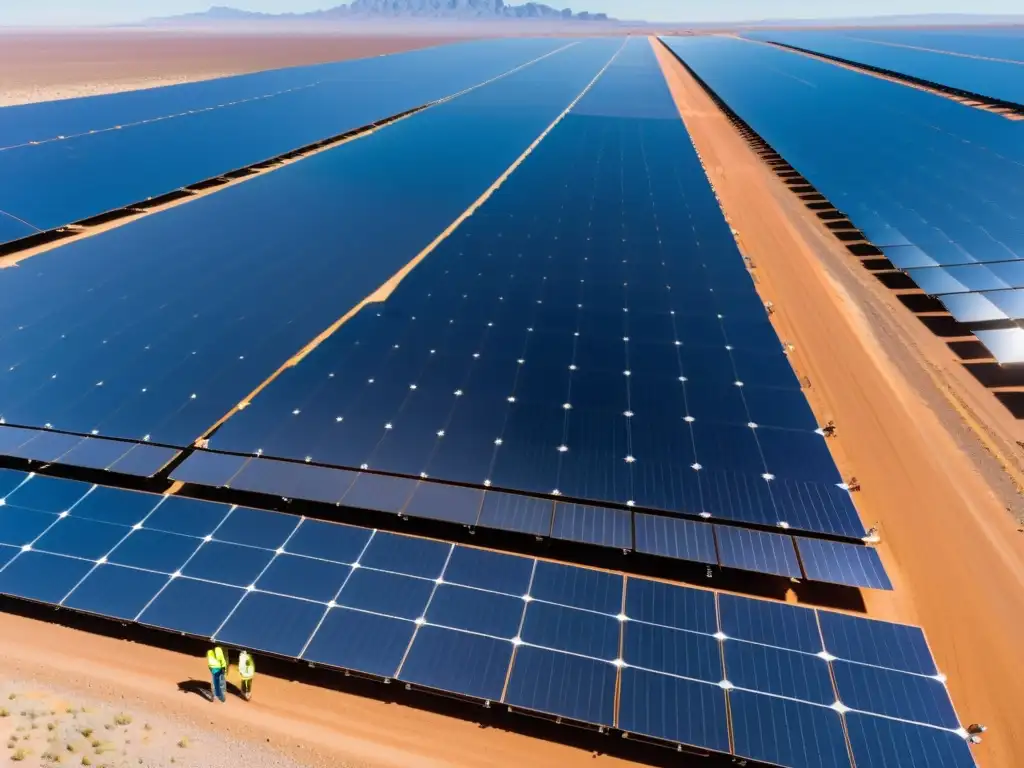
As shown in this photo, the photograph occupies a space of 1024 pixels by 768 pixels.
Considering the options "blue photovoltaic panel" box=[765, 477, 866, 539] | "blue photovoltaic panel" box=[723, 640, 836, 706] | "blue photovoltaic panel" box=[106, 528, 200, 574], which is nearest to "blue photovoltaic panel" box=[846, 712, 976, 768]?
"blue photovoltaic panel" box=[723, 640, 836, 706]

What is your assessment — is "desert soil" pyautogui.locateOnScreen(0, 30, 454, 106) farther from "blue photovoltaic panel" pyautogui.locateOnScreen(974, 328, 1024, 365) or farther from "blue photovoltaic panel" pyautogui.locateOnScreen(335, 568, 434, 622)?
"blue photovoltaic panel" pyautogui.locateOnScreen(974, 328, 1024, 365)

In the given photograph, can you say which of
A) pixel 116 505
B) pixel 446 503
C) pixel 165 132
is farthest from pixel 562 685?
pixel 165 132

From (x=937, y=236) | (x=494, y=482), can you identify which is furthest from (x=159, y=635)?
(x=937, y=236)

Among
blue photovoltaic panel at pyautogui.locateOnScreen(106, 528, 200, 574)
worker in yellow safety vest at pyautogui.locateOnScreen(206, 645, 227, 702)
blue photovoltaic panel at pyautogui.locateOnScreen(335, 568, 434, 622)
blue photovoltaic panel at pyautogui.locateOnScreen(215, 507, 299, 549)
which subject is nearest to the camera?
worker in yellow safety vest at pyautogui.locateOnScreen(206, 645, 227, 702)

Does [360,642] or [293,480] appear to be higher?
[293,480]

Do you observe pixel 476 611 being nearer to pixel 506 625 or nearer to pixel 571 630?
pixel 506 625
